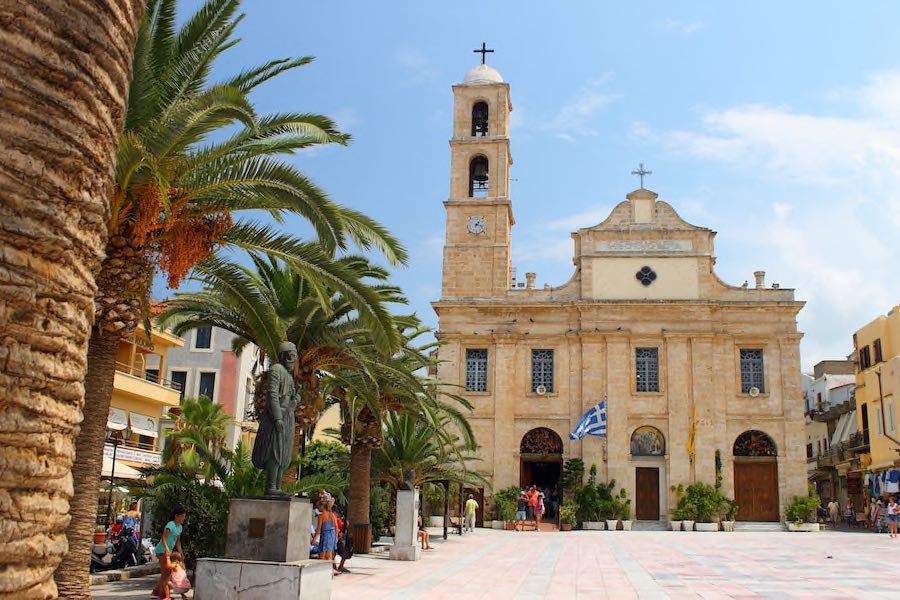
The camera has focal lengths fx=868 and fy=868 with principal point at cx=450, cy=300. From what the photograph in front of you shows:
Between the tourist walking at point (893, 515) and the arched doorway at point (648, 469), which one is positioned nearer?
the tourist walking at point (893, 515)

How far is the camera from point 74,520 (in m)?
8.41

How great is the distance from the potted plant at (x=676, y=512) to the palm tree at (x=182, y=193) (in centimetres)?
2606

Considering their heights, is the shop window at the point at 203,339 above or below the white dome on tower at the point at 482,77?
below

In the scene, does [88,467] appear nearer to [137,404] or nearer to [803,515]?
[137,404]

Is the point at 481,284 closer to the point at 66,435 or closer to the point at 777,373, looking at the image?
the point at 777,373

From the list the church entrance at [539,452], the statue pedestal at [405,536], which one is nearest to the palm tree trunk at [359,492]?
the statue pedestal at [405,536]

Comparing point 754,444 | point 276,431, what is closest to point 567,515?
point 754,444

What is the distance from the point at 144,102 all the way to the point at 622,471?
29173mm

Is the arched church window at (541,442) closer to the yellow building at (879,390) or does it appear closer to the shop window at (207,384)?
the yellow building at (879,390)

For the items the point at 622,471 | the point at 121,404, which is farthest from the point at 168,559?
the point at 622,471

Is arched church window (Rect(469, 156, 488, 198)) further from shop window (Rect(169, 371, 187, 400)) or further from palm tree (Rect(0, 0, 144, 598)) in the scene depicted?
palm tree (Rect(0, 0, 144, 598))

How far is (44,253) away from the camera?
3.26m

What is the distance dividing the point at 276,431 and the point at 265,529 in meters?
1.11

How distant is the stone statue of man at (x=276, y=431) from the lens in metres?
9.55
